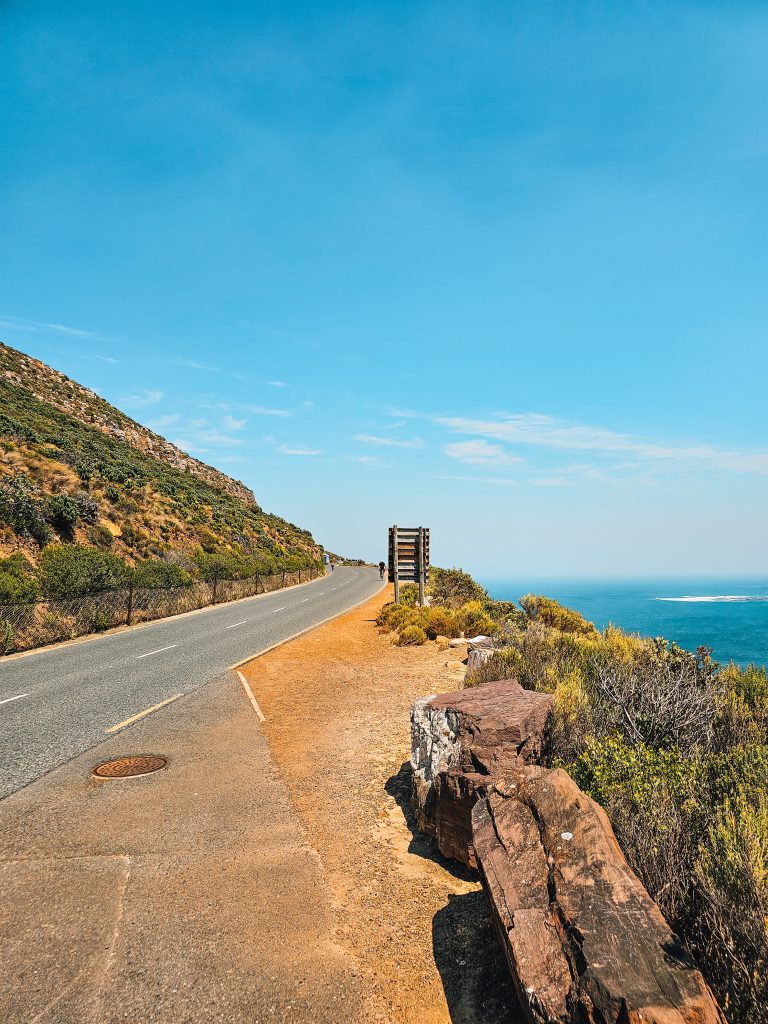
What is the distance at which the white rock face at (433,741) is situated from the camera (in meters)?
5.70

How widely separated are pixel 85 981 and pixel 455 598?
Answer: 2249 centimetres

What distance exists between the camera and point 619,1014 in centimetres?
244

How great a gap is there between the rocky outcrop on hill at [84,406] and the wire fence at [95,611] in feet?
131

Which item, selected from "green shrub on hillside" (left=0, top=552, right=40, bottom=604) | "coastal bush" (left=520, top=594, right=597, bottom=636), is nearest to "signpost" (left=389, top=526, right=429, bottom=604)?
"coastal bush" (left=520, top=594, right=597, bottom=636)

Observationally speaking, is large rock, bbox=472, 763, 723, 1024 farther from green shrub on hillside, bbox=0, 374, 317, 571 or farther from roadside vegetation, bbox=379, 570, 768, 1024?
green shrub on hillside, bbox=0, 374, 317, 571

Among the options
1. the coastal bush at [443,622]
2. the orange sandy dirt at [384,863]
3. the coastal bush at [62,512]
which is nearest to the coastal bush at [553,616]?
the coastal bush at [443,622]

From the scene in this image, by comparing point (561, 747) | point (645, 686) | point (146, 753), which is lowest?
point (146, 753)

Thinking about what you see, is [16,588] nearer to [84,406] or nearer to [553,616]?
[553,616]

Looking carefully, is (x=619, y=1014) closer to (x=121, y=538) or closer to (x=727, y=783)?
(x=727, y=783)

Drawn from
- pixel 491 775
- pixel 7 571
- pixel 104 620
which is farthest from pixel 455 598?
pixel 491 775

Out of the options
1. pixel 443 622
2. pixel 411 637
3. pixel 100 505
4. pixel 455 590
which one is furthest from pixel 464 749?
pixel 100 505

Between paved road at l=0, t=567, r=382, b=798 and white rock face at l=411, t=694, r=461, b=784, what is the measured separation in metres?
5.01

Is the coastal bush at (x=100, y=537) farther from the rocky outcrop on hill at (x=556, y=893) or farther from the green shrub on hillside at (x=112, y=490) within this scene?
the rocky outcrop on hill at (x=556, y=893)

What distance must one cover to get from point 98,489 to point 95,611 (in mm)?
22856
